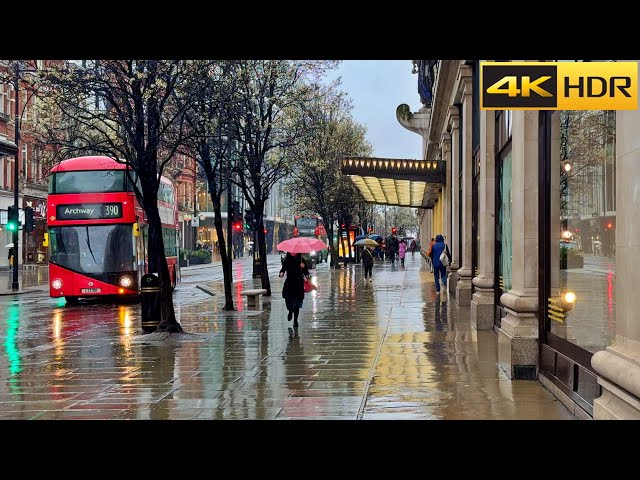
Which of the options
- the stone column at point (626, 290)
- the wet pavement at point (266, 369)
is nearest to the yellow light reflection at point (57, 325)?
the wet pavement at point (266, 369)

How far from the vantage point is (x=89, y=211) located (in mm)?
25703

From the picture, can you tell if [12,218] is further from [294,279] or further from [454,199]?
[294,279]

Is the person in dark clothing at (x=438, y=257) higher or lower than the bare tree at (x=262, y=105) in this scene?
A: lower

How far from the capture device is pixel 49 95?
17719 millimetres

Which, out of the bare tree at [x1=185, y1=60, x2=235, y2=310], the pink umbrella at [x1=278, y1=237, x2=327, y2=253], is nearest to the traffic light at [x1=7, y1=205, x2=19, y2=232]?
the bare tree at [x1=185, y1=60, x2=235, y2=310]

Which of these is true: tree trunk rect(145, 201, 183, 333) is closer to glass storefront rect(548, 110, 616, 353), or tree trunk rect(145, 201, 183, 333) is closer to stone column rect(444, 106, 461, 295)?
glass storefront rect(548, 110, 616, 353)

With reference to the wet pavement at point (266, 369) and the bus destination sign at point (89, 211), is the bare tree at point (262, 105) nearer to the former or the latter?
the bus destination sign at point (89, 211)

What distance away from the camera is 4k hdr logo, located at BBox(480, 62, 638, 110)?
6.57 m

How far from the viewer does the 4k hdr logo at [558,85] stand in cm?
657

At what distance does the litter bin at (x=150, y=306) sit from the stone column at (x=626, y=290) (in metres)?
11.8

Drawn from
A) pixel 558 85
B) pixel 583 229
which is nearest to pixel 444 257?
pixel 583 229
